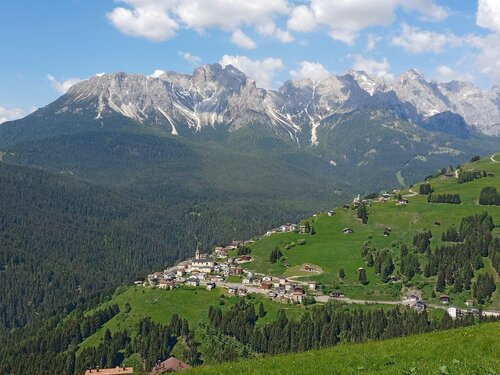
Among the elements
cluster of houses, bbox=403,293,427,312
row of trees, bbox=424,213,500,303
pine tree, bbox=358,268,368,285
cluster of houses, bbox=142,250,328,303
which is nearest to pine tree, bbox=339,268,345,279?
pine tree, bbox=358,268,368,285

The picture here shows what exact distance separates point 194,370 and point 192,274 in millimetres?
163249

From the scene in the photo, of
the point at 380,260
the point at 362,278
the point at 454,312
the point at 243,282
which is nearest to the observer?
the point at 454,312

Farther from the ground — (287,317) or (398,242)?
(398,242)

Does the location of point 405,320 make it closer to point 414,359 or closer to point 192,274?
point 192,274

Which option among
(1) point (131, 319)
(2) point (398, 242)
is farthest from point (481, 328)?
(2) point (398, 242)

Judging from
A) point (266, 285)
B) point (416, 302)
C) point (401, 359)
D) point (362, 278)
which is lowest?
point (416, 302)

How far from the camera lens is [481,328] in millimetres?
39531

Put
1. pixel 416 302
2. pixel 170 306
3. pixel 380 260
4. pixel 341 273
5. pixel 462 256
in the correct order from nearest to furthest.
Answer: pixel 416 302, pixel 170 306, pixel 462 256, pixel 341 273, pixel 380 260

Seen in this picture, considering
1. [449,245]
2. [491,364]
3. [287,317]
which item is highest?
[491,364]

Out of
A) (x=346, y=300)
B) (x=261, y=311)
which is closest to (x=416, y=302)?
(x=346, y=300)

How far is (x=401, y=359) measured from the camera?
101 feet

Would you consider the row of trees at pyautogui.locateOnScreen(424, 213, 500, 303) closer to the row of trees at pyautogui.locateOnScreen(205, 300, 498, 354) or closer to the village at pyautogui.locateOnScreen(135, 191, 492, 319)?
the village at pyautogui.locateOnScreen(135, 191, 492, 319)

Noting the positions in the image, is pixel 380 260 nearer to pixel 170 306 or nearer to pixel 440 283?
pixel 440 283

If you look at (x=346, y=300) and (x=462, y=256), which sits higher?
(x=462, y=256)
